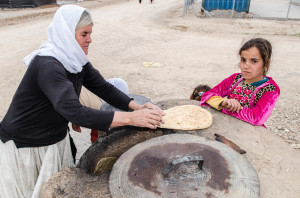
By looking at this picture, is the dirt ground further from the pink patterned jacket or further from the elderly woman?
the pink patterned jacket

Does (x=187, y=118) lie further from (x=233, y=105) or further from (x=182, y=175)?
(x=182, y=175)

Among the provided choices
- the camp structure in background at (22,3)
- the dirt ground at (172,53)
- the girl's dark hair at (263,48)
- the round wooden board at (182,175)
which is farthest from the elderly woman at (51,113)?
the camp structure in background at (22,3)

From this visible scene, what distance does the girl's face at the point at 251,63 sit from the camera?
2.21 metres

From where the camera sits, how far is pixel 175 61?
684cm

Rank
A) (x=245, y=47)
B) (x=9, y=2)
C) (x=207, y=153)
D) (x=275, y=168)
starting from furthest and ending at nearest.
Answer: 1. (x=9, y=2)
2. (x=245, y=47)
3. (x=275, y=168)
4. (x=207, y=153)

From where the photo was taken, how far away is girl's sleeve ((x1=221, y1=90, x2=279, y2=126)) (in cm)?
220

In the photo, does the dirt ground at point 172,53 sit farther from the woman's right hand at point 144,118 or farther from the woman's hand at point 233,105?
the woman's right hand at point 144,118

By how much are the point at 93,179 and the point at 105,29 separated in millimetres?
9512

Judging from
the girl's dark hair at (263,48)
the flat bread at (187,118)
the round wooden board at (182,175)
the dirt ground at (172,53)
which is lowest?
the dirt ground at (172,53)

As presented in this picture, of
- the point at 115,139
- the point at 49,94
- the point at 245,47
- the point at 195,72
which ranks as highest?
the point at 245,47

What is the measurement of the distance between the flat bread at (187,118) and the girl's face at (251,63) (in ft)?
1.69

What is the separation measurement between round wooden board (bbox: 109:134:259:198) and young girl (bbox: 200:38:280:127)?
0.68 metres

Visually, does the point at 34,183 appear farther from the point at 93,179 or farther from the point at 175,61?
the point at 175,61

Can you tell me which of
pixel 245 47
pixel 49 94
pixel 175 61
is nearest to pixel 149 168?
pixel 49 94
